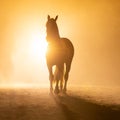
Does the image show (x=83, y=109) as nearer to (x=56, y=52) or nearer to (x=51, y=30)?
(x=56, y=52)

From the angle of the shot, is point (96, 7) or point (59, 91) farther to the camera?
point (96, 7)

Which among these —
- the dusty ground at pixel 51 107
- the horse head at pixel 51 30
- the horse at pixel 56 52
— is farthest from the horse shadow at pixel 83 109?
the horse head at pixel 51 30

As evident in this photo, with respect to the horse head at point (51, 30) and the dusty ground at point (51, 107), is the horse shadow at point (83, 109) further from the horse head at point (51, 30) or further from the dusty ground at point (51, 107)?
the horse head at point (51, 30)

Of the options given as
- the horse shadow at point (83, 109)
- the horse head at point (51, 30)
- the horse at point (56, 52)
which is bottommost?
the horse shadow at point (83, 109)

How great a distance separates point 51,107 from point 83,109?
0.93 meters

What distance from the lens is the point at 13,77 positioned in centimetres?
4450

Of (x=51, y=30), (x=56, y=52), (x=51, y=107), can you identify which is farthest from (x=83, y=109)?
(x=51, y=30)

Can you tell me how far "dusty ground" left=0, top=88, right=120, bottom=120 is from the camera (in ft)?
50.2

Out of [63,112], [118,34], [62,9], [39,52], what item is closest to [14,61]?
[39,52]

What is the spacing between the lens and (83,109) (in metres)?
16.6

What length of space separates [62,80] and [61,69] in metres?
0.72

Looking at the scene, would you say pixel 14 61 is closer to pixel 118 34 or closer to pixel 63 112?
pixel 118 34

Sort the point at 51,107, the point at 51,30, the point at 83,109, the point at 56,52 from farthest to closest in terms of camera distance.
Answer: the point at 56,52, the point at 51,30, the point at 51,107, the point at 83,109

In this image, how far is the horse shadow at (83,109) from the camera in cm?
1537
